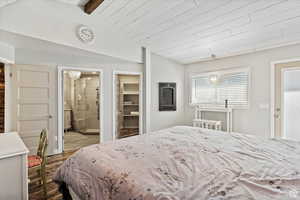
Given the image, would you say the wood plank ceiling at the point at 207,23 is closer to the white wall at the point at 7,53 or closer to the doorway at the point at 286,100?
the doorway at the point at 286,100

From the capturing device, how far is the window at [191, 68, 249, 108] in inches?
161

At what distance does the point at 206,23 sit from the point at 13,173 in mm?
3361

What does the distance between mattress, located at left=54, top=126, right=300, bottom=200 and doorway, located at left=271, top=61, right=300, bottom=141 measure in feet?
6.21

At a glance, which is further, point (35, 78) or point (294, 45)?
point (35, 78)

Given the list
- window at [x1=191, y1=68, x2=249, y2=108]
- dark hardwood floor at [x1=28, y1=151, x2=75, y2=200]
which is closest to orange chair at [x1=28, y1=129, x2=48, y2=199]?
dark hardwood floor at [x1=28, y1=151, x2=75, y2=200]

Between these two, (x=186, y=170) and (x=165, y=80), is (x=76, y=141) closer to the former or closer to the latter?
(x=165, y=80)

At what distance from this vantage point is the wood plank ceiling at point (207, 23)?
100 inches

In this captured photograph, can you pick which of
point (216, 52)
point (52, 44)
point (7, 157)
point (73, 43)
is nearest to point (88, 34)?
point (73, 43)

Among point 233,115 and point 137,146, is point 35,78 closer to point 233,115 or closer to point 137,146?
point 137,146

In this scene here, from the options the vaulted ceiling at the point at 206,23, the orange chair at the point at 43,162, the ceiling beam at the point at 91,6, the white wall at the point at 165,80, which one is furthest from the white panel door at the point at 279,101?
the orange chair at the point at 43,162

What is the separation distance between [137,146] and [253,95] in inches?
128

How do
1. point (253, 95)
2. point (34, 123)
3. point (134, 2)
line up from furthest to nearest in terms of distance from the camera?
point (253, 95), point (34, 123), point (134, 2)

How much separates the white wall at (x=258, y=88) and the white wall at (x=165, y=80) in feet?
4.78

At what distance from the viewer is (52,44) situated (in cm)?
294
